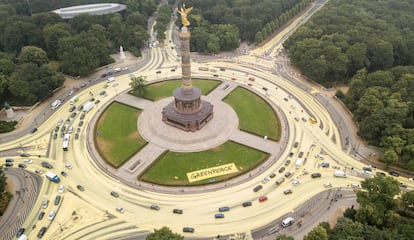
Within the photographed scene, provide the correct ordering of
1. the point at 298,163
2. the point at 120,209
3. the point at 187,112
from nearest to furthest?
the point at 120,209, the point at 298,163, the point at 187,112

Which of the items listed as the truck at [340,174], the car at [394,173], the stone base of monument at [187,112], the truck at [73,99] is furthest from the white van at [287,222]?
the truck at [73,99]

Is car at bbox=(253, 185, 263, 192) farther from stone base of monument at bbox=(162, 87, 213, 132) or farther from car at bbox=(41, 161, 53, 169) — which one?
car at bbox=(41, 161, 53, 169)

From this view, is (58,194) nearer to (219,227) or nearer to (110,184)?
(110,184)

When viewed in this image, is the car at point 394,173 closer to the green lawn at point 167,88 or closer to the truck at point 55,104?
the green lawn at point 167,88

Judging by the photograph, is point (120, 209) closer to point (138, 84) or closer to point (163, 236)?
point (163, 236)

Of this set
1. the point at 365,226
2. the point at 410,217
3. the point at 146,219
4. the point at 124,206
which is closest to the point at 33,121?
the point at 124,206

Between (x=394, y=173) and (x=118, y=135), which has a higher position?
(x=118, y=135)

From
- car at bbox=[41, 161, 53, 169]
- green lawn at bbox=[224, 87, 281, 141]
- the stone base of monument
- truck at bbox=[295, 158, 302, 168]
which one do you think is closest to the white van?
truck at bbox=[295, 158, 302, 168]

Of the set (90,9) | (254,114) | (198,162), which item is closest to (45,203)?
(198,162)
